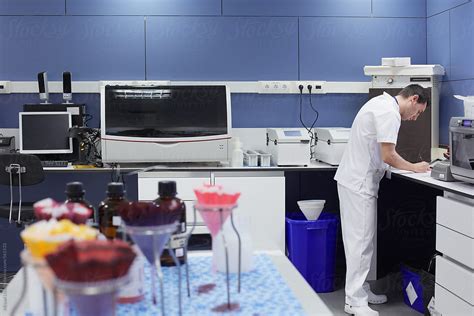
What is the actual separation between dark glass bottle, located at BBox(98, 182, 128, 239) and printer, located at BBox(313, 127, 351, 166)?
8.68 feet

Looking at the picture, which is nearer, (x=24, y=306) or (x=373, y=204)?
(x=24, y=306)

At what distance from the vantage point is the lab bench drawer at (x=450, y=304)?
106 inches

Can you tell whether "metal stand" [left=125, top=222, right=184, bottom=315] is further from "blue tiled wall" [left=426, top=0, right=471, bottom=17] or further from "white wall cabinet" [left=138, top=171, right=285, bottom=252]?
"blue tiled wall" [left=426, top=0, right=471, bottom=17]

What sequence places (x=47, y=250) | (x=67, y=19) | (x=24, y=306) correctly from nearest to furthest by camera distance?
(x=47, y=250), (x=24, y=306), (x=67, y=19)

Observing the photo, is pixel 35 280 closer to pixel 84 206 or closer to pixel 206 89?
pixel 84 206

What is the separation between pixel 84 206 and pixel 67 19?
11.3ft

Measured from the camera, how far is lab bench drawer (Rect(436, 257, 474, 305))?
2672 mm

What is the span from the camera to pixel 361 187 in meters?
3.33

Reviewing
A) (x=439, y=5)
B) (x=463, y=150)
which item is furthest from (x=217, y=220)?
(x=439, y=5)

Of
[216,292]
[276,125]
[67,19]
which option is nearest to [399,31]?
[276,125]

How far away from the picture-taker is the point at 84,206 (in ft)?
3.89

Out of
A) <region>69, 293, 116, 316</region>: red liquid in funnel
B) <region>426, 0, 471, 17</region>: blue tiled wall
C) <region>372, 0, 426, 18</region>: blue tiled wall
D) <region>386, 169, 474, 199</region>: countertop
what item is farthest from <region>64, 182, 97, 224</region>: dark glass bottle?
<region>372, 0, 426, 18</region>: blue tiled wall

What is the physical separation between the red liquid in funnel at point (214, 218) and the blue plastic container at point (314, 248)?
264 centimetres

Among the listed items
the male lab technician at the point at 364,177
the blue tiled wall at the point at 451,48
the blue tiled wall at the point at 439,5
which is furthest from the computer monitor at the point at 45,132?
the blue tiled wall at the point at 439,5
